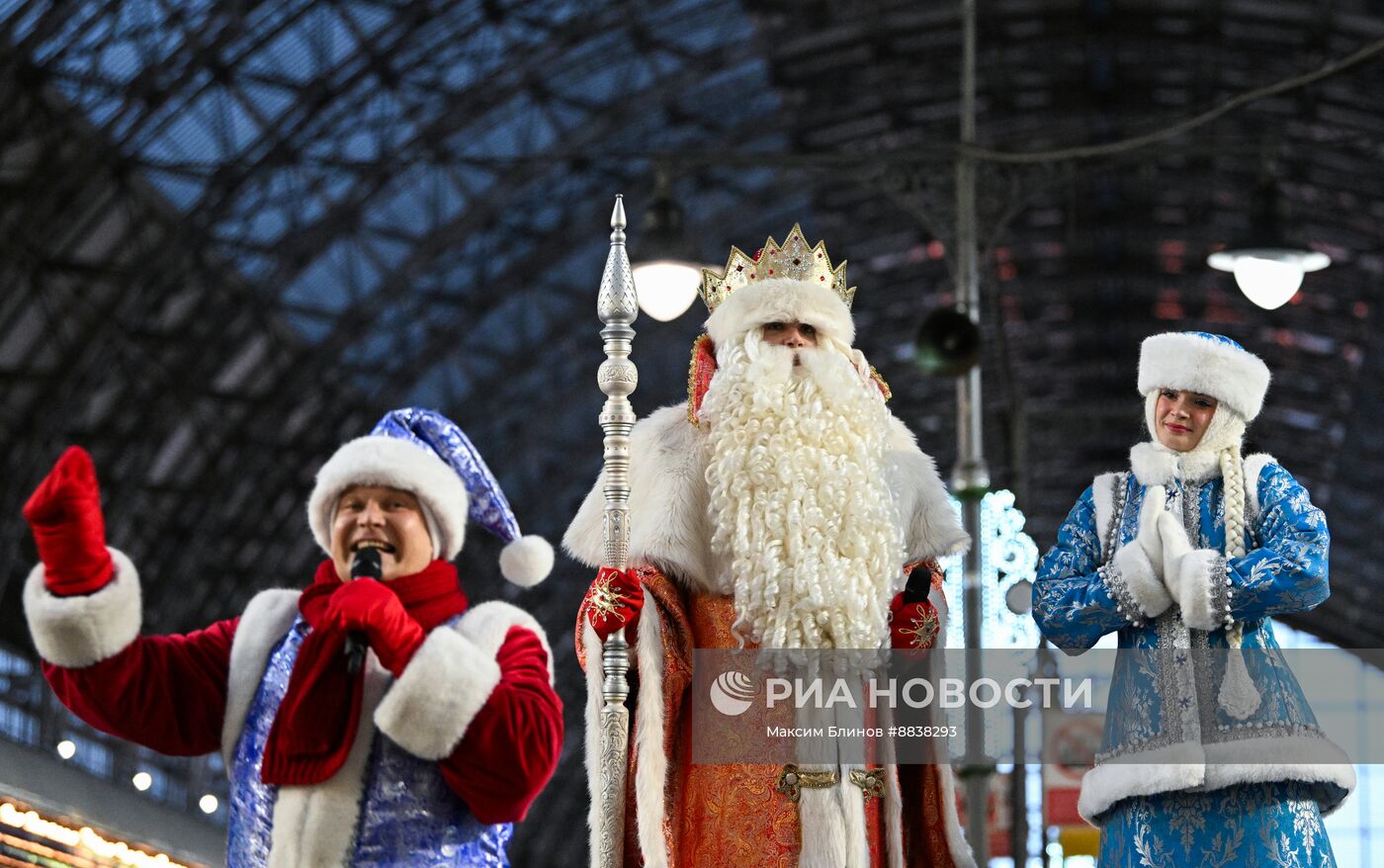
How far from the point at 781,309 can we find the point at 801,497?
0.65 m

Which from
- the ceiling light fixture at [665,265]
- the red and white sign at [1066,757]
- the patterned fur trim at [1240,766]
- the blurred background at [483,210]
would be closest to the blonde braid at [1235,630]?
the patterned fur trim at [1240,766]

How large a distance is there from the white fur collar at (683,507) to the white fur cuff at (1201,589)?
80cm

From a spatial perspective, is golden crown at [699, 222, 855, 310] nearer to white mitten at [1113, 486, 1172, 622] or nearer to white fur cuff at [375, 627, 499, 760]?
white mitten at [1113, 486, 1172, 622]

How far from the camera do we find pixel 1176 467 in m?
7.07

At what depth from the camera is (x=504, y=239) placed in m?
29.1

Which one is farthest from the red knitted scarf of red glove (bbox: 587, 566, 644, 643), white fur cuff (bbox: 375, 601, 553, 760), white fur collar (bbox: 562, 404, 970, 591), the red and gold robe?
white fur collar (bbox: 562, 404, 970, 591)

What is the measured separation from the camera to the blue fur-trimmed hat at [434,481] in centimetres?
661

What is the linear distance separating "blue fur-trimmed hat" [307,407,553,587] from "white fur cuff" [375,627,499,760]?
460 mm

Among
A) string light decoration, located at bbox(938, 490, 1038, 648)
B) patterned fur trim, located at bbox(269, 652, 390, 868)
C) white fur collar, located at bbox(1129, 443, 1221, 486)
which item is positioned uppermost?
string light decoration, located at bbox(938, 490, 1038, 648)

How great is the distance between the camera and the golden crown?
7652mm

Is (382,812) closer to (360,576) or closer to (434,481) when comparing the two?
(360,576)

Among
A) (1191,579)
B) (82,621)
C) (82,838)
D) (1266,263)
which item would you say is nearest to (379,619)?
(82,621)

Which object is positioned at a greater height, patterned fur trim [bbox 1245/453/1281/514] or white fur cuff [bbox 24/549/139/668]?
patterned fur trim [bbox 1245/453/1281/514]

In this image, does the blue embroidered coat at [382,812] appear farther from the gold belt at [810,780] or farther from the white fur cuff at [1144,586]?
the white fur cuff at [1144,586]
